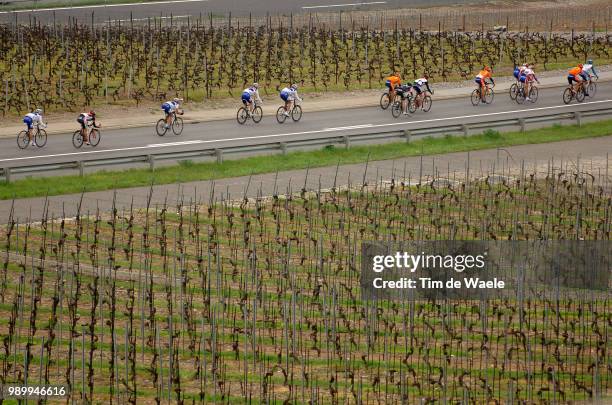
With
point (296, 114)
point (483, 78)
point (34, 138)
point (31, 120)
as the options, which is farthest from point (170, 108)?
point (483, 78)

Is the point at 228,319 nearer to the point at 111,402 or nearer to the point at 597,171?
the point at 111,402

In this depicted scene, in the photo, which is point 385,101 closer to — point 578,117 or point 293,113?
point 293,113

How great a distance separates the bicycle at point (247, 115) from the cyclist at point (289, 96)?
43.5 inches

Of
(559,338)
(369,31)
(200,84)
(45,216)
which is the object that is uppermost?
(369,31)

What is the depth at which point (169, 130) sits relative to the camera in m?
52.8

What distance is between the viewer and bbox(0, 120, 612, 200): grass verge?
137 feet

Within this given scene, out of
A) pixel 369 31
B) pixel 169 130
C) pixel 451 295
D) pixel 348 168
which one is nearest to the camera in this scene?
pixel 451 295

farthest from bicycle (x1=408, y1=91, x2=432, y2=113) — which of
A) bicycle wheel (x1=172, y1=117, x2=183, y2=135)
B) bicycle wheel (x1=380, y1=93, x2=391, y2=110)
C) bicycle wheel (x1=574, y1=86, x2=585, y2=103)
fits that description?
bicycle wheel (x1=172, y1=117, x2=183, y2=135)

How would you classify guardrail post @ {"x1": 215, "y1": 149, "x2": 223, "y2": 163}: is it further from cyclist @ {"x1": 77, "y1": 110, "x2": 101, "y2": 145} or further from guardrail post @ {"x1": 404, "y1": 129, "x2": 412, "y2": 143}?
guardrail post @ {"x1": 404, "y1": 129, "x2": 412, "y2": 143}

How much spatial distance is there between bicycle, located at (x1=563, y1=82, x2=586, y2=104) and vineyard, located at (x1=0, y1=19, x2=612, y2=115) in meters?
7.65

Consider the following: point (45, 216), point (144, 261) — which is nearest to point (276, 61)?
point (45, 216)

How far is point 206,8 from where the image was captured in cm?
8288

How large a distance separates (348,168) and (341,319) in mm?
16804

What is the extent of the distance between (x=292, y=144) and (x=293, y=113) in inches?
308
